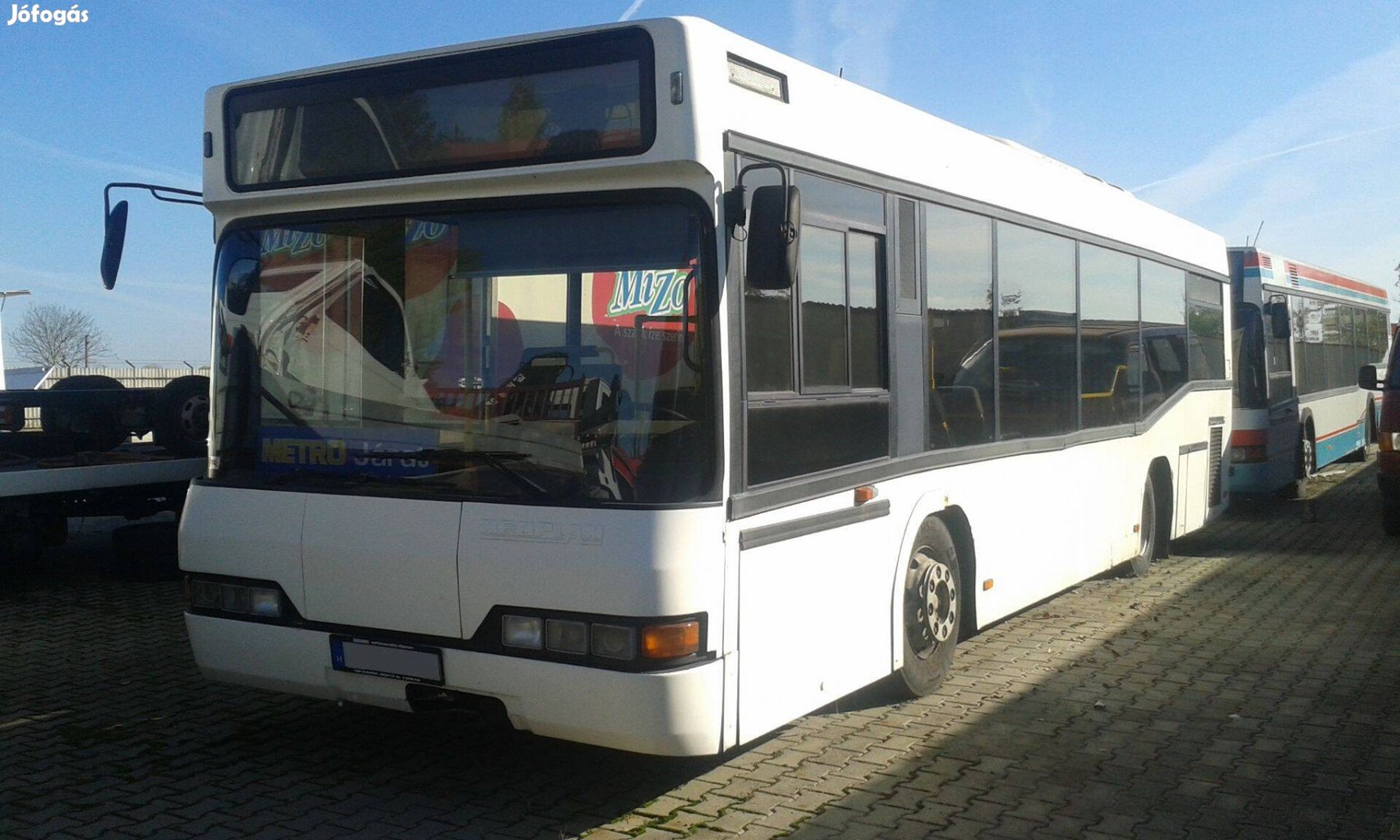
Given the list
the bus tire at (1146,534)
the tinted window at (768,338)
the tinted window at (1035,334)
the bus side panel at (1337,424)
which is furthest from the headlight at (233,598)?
the bus side panel at (1337,424)

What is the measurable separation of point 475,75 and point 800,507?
83.7 inches

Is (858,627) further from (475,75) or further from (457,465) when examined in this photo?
(475,75)

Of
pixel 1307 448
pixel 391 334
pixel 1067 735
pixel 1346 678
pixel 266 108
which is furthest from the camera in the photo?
pixel 1307 448

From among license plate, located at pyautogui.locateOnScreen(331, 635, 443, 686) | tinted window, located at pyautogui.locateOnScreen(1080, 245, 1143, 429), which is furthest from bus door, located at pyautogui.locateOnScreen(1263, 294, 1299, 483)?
license plate, located at pyautogui.locateOnScreen(331, 635, 443, 686)

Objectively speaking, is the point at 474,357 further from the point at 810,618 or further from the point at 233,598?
the point at 810,618

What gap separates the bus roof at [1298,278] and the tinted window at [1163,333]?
185 inches

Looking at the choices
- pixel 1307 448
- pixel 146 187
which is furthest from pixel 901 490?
pixel 1307 448

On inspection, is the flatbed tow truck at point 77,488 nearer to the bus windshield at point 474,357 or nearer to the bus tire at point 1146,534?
the bus windshield at point 474,357

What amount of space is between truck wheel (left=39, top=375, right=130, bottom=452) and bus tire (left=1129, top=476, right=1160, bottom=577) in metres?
8.54

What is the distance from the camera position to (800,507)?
5.36 meters

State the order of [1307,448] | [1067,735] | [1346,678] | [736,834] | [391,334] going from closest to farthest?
[736,834] < [391,334] < [1067,735] < [1346,678] < [1307,448]

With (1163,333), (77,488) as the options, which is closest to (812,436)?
(1163,333)

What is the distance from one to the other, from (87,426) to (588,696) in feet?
26.8

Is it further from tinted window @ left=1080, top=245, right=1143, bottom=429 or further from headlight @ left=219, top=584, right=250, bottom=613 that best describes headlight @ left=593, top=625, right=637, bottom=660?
tinted window @ left=1080, top=245, right=1143, bottom=429
